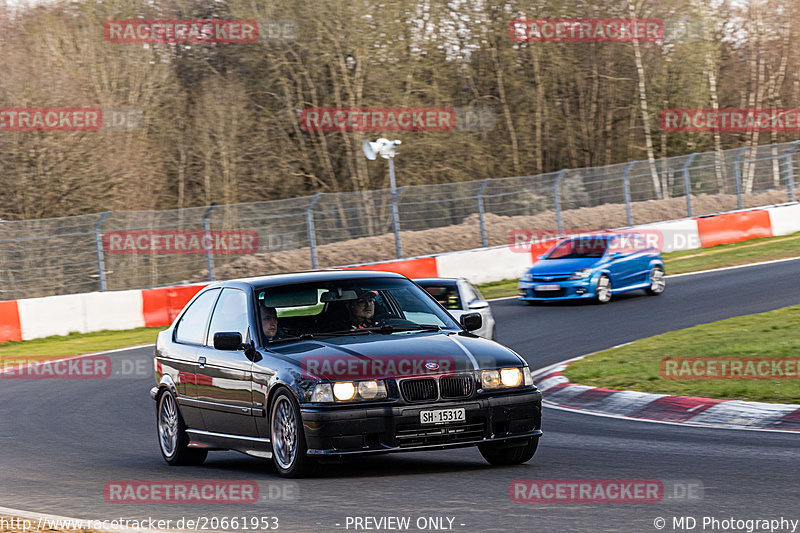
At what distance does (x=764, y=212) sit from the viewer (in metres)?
30.5

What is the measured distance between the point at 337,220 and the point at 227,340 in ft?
65.3

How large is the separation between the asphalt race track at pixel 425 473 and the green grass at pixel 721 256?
1371cm

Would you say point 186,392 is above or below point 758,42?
below

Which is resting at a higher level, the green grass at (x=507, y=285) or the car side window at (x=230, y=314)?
the car side window at (x=230, y=314)

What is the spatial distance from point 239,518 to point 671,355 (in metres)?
8.46

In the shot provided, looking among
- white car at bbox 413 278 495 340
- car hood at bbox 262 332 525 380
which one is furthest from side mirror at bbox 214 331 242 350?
white car at bbox 413 278 495 340

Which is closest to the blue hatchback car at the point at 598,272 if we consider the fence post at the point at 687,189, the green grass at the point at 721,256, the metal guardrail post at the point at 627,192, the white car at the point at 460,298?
the green grass at the point at 721,256

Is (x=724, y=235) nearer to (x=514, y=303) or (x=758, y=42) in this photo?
(x=514, y=303)

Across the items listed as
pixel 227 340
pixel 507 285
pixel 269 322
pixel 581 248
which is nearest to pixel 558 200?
pixel 507 285

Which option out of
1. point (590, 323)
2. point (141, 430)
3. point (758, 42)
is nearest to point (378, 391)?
point (141, 430)

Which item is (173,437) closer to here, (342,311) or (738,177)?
(342,311)

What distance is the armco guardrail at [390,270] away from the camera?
923 inches

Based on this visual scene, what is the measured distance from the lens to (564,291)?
73.1ft

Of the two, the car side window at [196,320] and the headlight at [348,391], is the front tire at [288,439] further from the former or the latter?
the car side window at [196,320]
